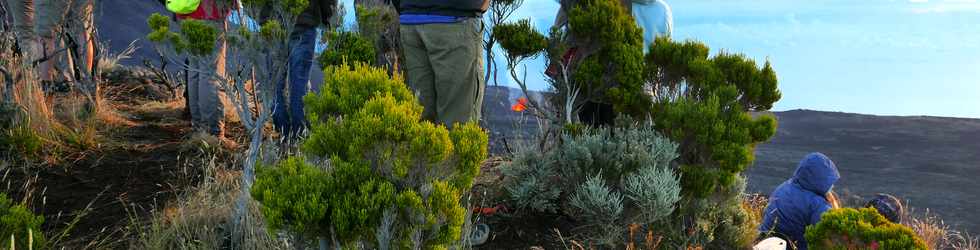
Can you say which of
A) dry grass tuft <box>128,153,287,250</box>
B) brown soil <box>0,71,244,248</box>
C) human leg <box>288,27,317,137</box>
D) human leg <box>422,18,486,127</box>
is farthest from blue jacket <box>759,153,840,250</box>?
brown soil <box>0,71,244,248</box>

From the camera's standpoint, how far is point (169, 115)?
7.18 metres

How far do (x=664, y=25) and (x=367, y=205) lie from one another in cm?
387

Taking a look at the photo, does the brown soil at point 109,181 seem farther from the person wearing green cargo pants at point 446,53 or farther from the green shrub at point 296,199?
the green shrub at point 296,199

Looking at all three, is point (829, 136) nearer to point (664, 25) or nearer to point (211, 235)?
point (664, 25)

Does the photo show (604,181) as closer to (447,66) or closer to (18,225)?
(447,66)

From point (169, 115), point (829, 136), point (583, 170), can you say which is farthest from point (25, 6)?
point (829, 136)

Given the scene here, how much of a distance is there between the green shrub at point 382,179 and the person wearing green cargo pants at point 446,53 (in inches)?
65.2

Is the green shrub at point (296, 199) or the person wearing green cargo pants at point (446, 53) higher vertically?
the person wearing green cargo pants at point (446, 53)

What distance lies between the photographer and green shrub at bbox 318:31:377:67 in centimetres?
362

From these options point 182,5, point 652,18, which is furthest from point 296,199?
point 652,18

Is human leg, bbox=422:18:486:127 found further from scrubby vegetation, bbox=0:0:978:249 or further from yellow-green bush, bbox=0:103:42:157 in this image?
yellow-green bush, bbox=0:103:42:157

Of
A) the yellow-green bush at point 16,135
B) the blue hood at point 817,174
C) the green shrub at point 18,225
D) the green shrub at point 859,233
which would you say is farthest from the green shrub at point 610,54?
the yellow-green bush at point 16,135

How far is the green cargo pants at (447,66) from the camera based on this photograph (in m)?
4.04

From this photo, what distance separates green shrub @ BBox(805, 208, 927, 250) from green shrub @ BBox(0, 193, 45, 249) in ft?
10.8
